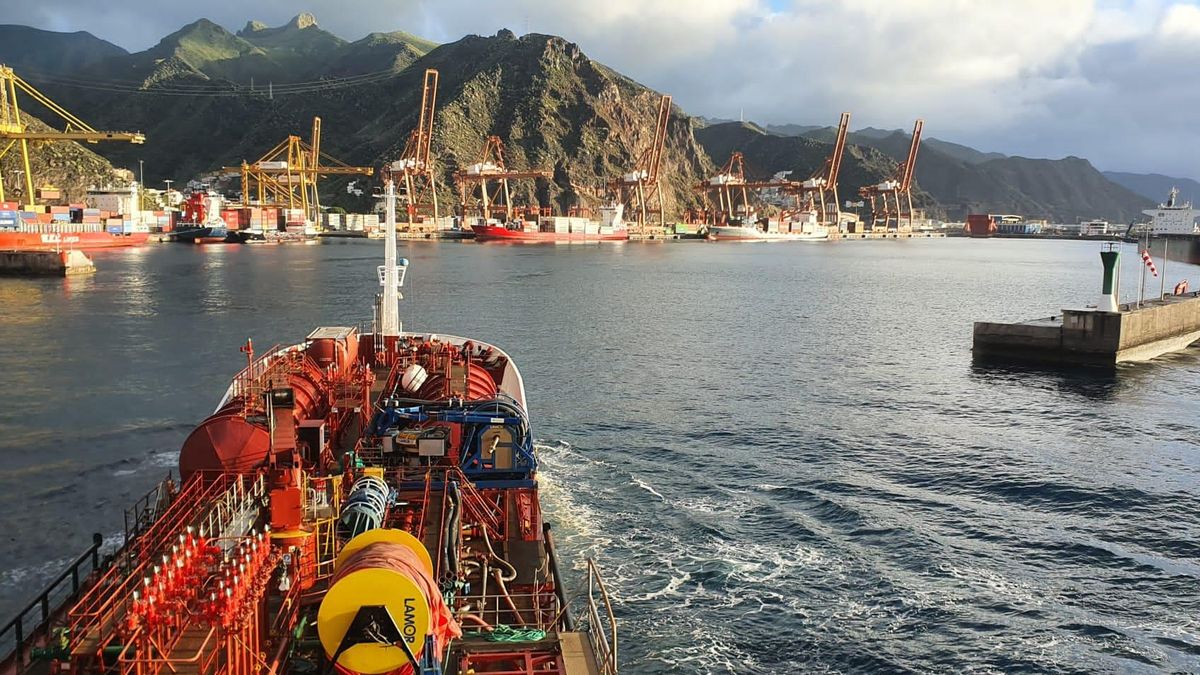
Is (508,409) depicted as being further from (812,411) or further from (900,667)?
(812,411)

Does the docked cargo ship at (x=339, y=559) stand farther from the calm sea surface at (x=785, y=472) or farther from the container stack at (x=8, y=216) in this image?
the container stack at (x=8, y=216)

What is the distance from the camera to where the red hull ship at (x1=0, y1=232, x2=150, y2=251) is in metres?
124

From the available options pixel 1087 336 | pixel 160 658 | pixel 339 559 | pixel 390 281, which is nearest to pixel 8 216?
pixel 390 281

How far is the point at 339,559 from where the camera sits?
1282 cm

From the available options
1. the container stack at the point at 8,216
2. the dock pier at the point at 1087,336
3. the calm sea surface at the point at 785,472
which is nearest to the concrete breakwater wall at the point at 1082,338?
the dock pier at the point at 1087,336

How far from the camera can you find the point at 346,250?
181 meters

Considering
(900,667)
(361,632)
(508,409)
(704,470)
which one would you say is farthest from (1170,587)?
(361,632)

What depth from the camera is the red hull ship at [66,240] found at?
124438mm

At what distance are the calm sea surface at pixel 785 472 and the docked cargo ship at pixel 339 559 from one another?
370 centimetres

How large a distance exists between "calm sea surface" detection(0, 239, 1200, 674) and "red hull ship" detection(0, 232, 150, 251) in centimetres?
5416

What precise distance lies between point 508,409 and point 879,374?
126 ft

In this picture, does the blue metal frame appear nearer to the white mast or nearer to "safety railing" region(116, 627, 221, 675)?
"safety railing" region(116, 627, 221, 675)

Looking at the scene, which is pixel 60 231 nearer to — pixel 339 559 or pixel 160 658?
pixel 339 559

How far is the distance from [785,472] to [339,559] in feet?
80.0
